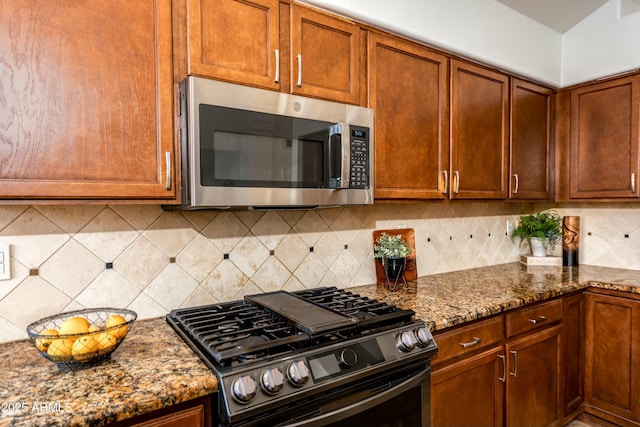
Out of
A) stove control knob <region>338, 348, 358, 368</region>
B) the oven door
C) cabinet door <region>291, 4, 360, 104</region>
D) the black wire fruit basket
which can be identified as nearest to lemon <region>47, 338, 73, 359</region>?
the black wire fruit basket

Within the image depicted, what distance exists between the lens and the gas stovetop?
1.16 meters

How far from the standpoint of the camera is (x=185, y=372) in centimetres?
108

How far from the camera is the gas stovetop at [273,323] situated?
1161 mm

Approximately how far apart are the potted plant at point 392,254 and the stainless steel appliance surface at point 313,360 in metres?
0.44

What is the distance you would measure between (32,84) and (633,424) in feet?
10.3

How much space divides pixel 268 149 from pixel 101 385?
875mm

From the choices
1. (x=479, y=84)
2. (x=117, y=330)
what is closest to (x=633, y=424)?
(x=479, y=84)

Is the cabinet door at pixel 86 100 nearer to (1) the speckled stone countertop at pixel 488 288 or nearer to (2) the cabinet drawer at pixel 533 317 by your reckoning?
(1) the speckled stone countertop at pixel 488 288

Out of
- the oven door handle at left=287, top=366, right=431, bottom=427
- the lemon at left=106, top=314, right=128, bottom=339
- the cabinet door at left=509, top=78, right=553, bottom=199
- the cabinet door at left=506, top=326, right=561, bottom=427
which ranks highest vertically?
the cabinet door at left=509, top=78, right=553, bottom=199

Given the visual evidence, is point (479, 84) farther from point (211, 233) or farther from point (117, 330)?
point (117, 330)

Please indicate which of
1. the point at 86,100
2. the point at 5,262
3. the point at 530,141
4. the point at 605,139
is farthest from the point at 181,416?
the point at 605,139

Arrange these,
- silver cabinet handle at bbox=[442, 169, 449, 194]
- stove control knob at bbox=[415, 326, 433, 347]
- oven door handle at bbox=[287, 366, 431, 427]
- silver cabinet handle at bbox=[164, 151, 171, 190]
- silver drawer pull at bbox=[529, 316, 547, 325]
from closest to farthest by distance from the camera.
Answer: oven door handle at bbox=[287, 366, 431, 427] → silver cabinet handle at bbox=[164, 151, 171, 190] → stove control knob at bbox=[415, 326, 433, 347] → silver drawer pull at bbox=[529, 316, 547, 325] → silver cabinet handle at bbox=[442, 169, 449, 194]

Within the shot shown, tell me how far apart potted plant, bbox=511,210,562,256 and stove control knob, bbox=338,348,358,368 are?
207 centimetres

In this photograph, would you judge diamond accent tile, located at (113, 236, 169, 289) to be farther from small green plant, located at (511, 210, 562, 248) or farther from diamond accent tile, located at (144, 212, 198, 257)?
small green plant, located at (511, 210, 562, 248)
